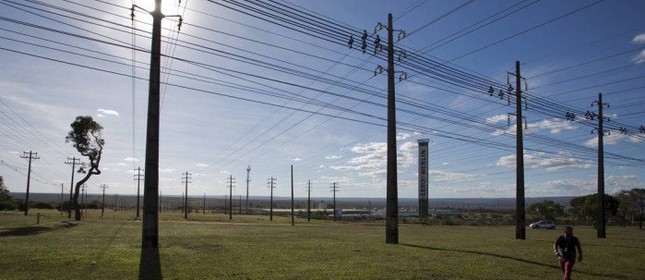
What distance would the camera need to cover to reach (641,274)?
18.2 meters

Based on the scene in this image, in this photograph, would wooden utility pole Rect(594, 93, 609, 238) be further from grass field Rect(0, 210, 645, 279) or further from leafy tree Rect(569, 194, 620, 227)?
leafy tree Rect(569, 194, 620, 227)

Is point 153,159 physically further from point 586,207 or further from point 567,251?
point 586,207

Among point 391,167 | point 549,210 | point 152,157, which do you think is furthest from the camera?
point 549,210

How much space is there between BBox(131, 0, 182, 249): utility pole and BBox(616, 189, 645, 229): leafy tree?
11936cm

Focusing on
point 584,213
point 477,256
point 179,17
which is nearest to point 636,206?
point 584,213

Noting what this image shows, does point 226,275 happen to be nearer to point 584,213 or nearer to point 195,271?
point 195,271

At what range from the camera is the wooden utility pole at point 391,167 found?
28625 mm

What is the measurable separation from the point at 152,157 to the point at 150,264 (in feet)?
18.9

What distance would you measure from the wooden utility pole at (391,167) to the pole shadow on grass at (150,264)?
1361 centimetres

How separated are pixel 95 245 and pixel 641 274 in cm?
2182

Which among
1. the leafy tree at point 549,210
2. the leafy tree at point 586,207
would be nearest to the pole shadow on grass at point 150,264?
the leafy tree at point 586,207

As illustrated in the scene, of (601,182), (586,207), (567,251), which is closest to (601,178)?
(601,182)

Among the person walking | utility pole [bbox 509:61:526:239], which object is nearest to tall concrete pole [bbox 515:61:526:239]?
utility pole [bbox 509:61:526:239]

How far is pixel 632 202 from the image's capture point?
375 feet
